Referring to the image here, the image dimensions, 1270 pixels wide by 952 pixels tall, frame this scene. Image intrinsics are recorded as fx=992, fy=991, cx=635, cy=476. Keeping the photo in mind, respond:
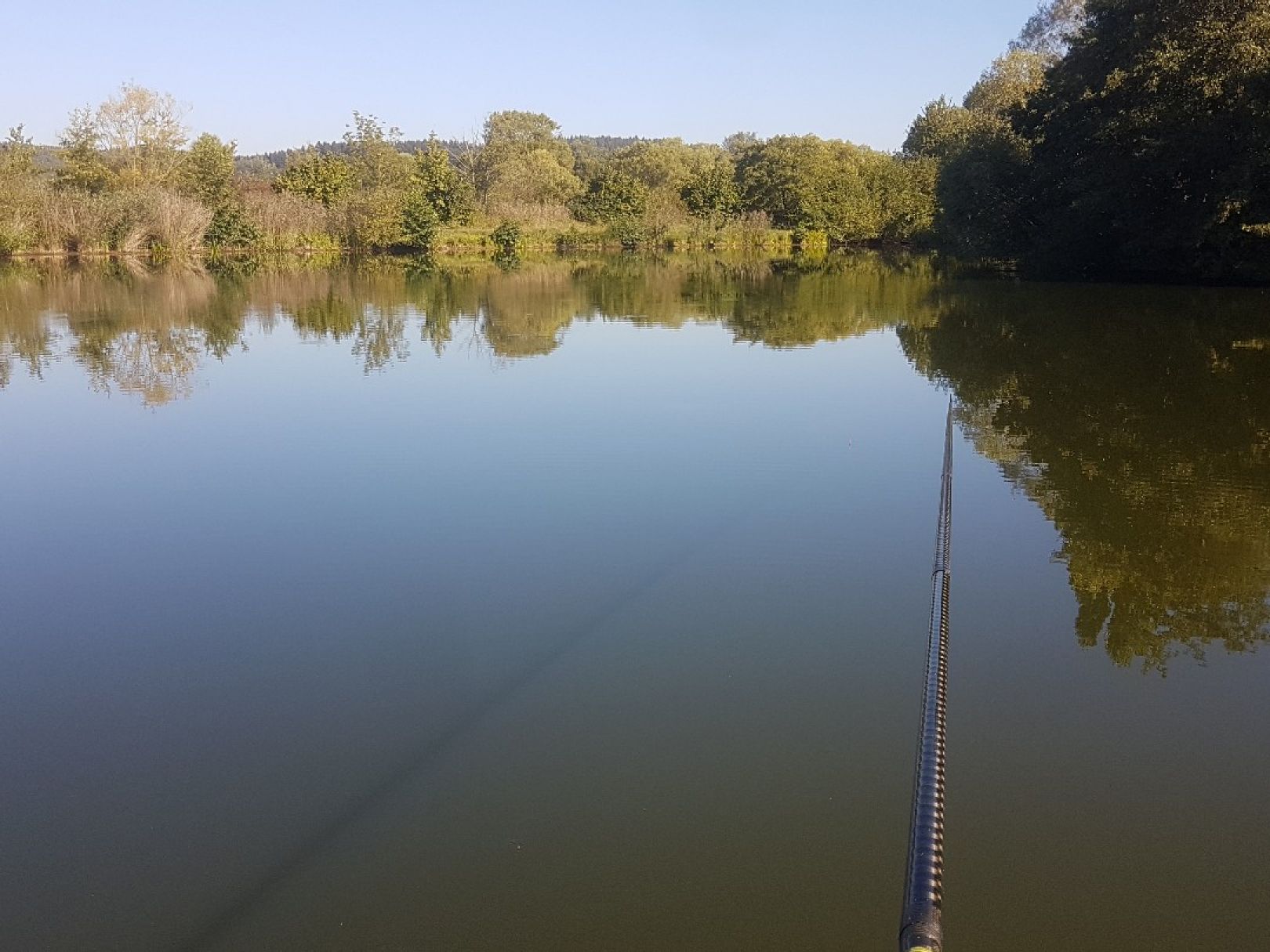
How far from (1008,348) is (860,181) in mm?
35111

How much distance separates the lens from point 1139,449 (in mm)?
6902

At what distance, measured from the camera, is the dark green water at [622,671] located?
255 centimetres

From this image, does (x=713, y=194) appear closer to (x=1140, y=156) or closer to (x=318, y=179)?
(x=318, y=179)

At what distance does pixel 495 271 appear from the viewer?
2791 centimetres

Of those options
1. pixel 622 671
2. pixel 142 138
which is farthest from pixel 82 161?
pixel 622 671

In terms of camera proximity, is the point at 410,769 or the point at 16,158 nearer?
the point at 410,769

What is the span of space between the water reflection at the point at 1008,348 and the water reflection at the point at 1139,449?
0.7 inches

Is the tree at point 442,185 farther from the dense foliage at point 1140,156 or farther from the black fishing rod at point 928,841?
the black fishing rod at point 928,841

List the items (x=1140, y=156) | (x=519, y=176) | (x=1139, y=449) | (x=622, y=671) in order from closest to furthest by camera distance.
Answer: (x=622, y=671) → (x=1139, y=449) → (x=1140, y=156) → (x=519, y=176)

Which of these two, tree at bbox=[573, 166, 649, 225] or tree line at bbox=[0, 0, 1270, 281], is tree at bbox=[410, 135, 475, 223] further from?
tree at bbox=[573, 166, 649, 225]

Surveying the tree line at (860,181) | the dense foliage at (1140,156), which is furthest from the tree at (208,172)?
the dense foliage at (1140,156)

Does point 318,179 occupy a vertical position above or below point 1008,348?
above

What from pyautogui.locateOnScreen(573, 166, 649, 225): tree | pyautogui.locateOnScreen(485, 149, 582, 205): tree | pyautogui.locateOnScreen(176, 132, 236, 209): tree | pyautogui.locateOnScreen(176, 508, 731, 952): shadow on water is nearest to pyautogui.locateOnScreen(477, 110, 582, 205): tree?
pyautogui.locateOnScreen(485, 149, 582, 205): tree

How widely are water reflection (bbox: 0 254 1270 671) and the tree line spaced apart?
195 centimetres
